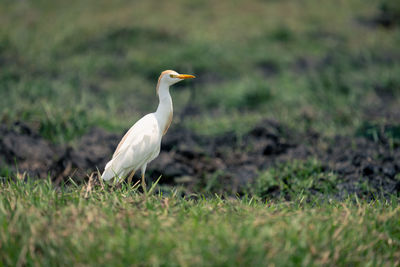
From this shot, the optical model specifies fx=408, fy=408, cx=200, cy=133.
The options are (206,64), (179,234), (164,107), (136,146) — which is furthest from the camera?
(206,64)

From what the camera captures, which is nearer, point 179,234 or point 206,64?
point 179,234

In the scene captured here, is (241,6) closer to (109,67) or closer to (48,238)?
(109,67)

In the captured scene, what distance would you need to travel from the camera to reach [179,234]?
2611 millimetres

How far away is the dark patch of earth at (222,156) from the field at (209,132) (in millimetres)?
24

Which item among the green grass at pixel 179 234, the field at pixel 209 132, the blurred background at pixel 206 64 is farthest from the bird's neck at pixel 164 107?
the blurred background at pixel 206 64

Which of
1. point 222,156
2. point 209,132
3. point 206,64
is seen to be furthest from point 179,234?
point 206,64

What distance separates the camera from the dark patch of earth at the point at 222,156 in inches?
188

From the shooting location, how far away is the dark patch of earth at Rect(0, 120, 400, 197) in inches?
188

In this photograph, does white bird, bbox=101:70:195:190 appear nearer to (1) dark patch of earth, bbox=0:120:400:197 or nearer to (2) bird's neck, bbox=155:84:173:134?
(2) bird's neck, bbox=155:84:173:134

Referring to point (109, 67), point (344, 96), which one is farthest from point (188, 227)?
point (109, 67)

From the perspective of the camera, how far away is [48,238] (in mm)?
2572

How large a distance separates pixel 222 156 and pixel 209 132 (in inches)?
39.5

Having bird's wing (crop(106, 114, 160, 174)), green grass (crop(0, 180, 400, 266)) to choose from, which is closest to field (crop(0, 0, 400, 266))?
green grass (crop(0, 180, 400, 266))

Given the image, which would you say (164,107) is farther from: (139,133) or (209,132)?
(209,132)
